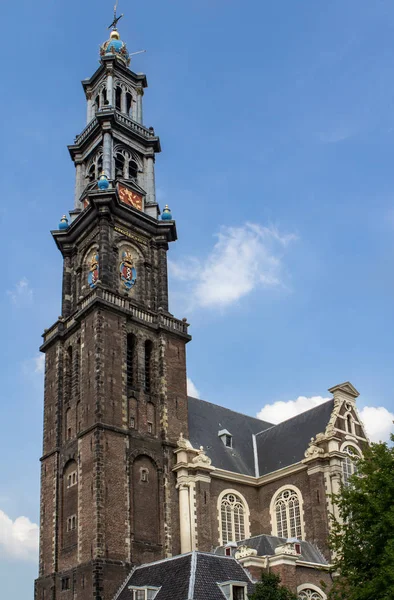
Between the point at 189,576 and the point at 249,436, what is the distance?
64.3ft

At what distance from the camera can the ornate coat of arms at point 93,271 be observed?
5044cm

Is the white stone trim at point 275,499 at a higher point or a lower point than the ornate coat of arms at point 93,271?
lower

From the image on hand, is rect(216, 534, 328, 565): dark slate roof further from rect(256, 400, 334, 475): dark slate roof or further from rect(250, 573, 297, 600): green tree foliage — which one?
rect(250, 573, 297, 600): green tree foliage

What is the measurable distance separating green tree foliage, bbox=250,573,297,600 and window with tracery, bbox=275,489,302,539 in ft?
40.0

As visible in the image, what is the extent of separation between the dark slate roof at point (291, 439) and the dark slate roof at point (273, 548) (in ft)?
21.6

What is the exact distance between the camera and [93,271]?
5116 cm

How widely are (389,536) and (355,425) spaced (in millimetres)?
21069

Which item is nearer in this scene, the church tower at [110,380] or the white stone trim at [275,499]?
the church tower at [110,380]

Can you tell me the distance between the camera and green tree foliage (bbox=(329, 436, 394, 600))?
2764cm

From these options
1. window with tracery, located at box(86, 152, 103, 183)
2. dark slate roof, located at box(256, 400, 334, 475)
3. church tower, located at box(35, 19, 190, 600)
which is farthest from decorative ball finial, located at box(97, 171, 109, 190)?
dark slate roof, located at box(256, 400, 334, 475)

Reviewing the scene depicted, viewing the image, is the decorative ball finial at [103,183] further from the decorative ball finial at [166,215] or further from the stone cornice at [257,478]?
the stone cornice at [257,478]

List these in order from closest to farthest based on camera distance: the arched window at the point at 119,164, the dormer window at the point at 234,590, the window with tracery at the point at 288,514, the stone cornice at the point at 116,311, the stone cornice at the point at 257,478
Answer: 1. the dormer window at the point at 234,590
2. the window with tracery at the point at 288,514
3. the stone cornice at the point at 116,311
4. the stone cornice at the point at 257,478
5. the arched window at the point at 119,164

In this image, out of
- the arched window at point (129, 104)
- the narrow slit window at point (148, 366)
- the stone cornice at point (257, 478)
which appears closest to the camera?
the stone cornice at point (257, 478)

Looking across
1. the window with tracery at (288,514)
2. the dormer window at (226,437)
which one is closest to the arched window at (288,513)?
the window with tracery at (288,514)
